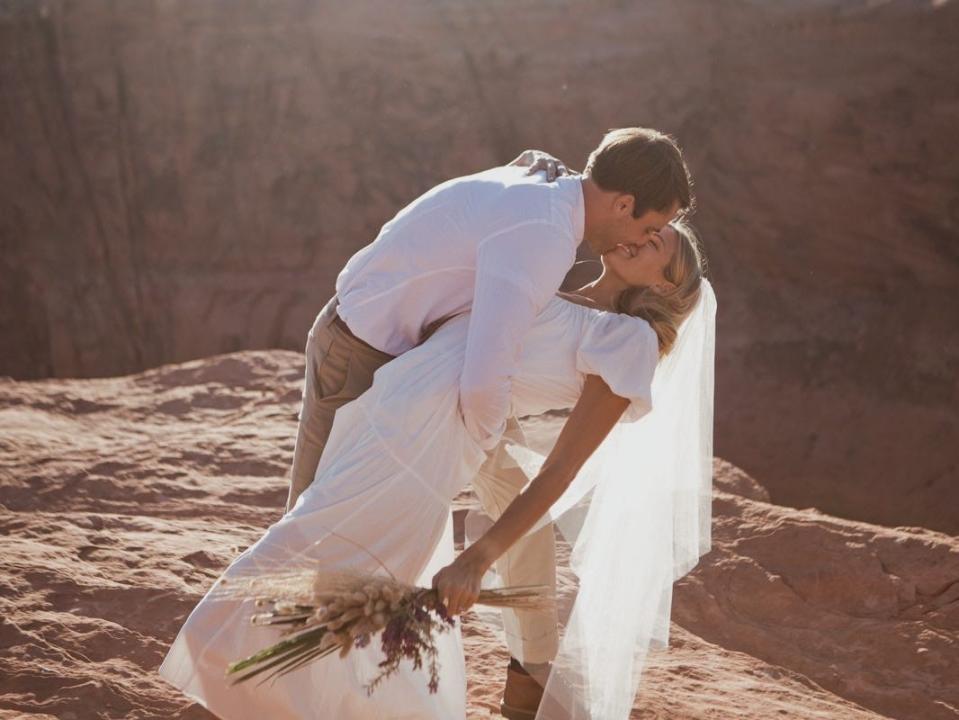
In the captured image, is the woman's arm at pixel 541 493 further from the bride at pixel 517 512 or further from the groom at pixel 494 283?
the groom at pixel 494 283

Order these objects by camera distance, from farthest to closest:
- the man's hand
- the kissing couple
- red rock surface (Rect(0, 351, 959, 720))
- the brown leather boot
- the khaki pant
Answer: red rock surface (Rect(0, 351, 959, 720)) → the brown leather boot → the khaki pant → the man's hand → the kissing couple

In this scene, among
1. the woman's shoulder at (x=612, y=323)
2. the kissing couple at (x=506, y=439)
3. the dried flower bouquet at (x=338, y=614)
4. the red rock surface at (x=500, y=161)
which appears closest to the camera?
the dried flower bouquet at (x=338, y=614)

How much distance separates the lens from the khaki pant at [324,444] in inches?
118

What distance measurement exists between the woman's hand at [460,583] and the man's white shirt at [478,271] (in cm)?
34

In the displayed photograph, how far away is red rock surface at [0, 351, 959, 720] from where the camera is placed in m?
3.44

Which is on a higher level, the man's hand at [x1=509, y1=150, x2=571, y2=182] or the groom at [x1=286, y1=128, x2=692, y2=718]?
the man's hand at [x1=509, y1=150, x2=571, y2=182]

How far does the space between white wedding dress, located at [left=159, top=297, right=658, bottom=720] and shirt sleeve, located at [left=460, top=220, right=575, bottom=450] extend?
0.12 meters

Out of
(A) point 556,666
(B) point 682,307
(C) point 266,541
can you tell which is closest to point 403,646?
(C) point 266,541

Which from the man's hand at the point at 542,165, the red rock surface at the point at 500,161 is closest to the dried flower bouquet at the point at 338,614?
the man's hand at the point at 542,165

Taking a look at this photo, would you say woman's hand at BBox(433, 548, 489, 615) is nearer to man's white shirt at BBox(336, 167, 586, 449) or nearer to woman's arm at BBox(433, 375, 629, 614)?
woman's arm at BBox(433, 375, 629, 614)

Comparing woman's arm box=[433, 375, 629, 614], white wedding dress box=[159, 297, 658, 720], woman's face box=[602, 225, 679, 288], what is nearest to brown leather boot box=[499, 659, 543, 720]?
white wedding dress box=[159, 297, 658, 720]

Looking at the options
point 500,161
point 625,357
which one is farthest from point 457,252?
point 500,161

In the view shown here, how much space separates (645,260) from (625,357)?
15.4 inches

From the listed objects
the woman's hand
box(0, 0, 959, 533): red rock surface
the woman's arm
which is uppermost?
box(0, 0, 959, 533): red rock surface
